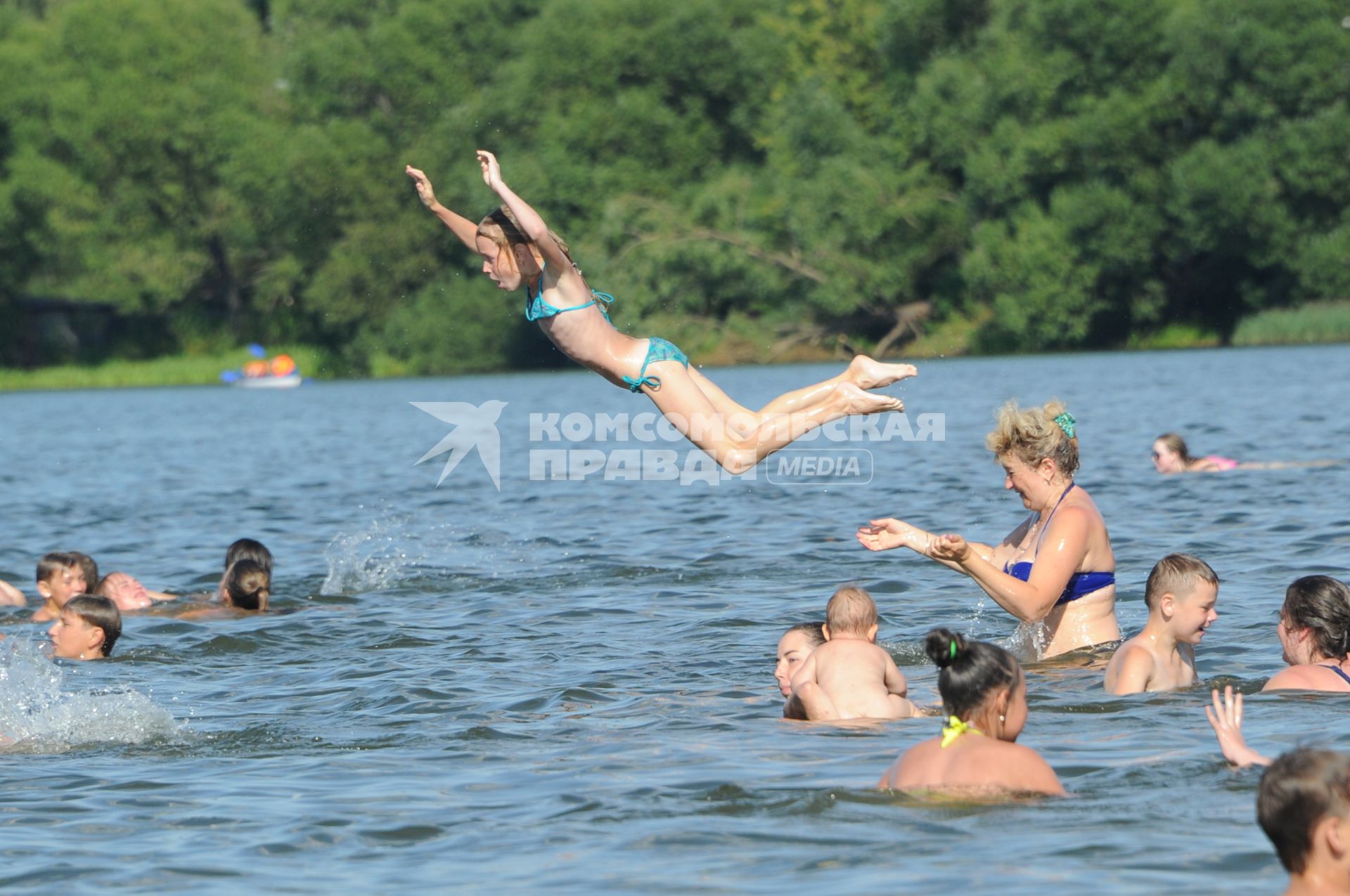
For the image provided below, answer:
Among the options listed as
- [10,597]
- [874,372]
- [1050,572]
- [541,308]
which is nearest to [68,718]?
[541,308]

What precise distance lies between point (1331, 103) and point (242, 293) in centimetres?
4034

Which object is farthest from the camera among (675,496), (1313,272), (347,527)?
(1313,272)

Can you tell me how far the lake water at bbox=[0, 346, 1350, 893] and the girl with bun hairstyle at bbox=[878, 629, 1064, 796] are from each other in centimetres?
15

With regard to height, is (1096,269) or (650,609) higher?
(1096,269)

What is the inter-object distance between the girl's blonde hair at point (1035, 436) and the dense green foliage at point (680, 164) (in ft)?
133

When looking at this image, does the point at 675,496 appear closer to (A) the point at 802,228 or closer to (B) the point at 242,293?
(A) the point at 802,228

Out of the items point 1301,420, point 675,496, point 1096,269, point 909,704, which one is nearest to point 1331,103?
point 1096,269

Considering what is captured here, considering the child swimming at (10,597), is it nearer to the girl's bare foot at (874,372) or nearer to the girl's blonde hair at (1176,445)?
the girl's bare foot at (874,372)

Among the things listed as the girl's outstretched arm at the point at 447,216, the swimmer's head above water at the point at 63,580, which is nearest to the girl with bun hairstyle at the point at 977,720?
the girl's outstretched arm at the point at 447,216

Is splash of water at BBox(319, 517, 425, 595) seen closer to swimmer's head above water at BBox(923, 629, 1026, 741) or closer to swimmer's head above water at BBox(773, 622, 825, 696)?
swimmer's head above water at BBox(773, 622, 825, 696)

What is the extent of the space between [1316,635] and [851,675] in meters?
2.36

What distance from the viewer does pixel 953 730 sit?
22.5ft

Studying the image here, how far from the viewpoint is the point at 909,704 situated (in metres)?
9.02

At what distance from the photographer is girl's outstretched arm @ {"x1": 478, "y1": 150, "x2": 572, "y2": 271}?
29.1ft
